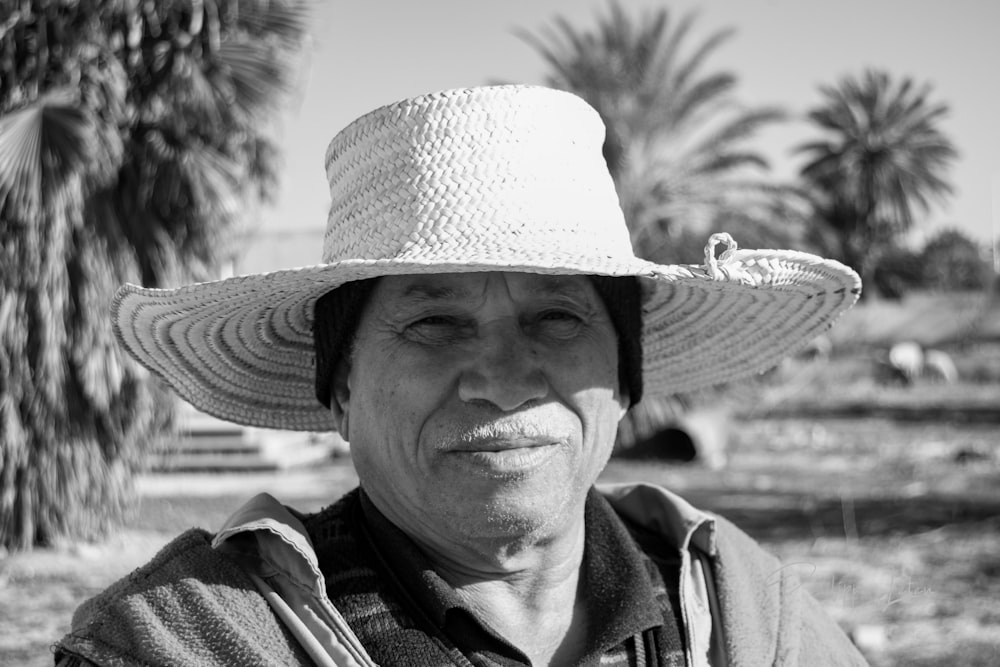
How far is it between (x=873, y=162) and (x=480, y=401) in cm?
3498

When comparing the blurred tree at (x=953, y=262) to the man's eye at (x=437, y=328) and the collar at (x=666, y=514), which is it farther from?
the man's eye at (x=437, y=328)

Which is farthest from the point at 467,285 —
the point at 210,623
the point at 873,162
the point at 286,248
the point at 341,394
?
the point at 873,162

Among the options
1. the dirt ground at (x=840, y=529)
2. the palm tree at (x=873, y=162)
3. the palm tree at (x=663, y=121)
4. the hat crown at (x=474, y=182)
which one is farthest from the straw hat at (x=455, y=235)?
the palm tree at (x=873, y=162)

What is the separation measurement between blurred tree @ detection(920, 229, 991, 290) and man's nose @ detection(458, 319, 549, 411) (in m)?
36.3

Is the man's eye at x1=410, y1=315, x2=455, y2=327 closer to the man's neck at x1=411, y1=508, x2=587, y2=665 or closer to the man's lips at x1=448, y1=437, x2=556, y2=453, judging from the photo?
the man's lips at x1=448, y1=437, x2=556, y2=453

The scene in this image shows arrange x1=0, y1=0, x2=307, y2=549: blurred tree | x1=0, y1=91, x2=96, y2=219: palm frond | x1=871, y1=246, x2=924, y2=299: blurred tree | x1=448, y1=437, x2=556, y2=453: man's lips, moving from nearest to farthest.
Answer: x1=448, y1=437, x2=556, y2=453: man's lips, x1=0, y1=91, x2=96, y2=219: palm frond, x1=0, y1=0, x2=307, y2=549: blurred tree, x1=871, y1=246, x2=924, y2=299: blurred tree

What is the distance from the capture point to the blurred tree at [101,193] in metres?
5.88

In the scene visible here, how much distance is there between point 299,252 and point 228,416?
25.0 metres

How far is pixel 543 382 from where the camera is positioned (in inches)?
61.7

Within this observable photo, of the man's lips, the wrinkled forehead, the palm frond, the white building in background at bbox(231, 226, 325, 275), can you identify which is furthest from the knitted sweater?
the white building in background at bbox(231, 226, 325, 275)

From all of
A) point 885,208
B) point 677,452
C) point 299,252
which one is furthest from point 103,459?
point 885,208

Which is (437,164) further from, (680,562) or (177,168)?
(177,168)

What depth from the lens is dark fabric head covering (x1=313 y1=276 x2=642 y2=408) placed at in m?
1.68

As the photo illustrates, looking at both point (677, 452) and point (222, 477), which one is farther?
point (677, 452)
